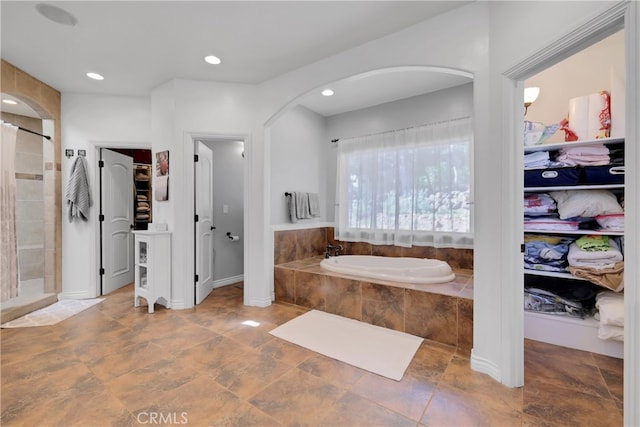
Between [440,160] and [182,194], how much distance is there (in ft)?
10.1

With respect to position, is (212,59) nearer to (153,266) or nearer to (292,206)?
(292,206)

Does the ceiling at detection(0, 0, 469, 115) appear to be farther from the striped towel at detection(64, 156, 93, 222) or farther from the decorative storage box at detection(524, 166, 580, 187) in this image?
the decorative storage box at detection(524, 166, 580, 187)

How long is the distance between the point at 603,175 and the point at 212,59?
3.49 meters

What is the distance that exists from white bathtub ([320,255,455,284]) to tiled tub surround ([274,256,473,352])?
86 millimetres

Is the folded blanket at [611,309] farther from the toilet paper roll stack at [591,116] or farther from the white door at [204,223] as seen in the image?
the white door at [204,223]

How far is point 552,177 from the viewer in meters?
2.31

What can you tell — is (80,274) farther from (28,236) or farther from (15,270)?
(28,236)

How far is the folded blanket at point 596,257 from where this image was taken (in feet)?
6.90

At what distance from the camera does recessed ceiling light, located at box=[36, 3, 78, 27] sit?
2023 millimetres

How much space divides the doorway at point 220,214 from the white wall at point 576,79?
351 centimetres

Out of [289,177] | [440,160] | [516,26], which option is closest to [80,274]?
[289,177]

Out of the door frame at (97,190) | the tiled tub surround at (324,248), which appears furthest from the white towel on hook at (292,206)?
the door frame at (97,190)

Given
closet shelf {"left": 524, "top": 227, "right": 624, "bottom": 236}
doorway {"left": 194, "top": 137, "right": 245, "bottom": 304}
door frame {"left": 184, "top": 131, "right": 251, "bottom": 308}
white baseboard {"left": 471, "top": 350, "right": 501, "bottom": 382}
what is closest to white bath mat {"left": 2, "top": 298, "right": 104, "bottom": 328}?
door frame {"left": 184, "top": 131, "right": 251, "bottom": 308}

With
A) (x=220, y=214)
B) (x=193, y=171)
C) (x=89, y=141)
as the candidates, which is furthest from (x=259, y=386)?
(x=89, y=141)
